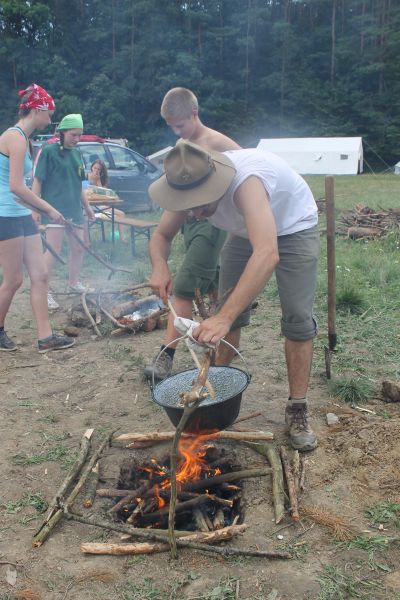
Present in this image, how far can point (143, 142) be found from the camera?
129 ft

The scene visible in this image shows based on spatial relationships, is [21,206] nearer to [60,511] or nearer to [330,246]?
[330,246]

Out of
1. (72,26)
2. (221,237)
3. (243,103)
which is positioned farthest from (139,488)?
(72,26)

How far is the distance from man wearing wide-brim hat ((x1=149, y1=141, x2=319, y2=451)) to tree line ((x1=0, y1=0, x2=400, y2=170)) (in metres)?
36.4

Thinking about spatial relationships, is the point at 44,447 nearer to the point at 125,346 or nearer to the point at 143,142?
the point at 125,346

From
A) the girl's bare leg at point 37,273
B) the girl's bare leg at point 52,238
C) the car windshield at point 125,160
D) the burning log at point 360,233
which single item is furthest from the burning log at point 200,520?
the car windshield at point 125,160

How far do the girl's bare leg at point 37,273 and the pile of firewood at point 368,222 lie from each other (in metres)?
6.43

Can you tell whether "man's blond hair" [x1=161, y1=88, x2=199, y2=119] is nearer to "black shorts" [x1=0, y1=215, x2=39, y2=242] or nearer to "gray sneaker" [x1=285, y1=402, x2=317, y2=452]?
"black shorts" [x1=0, y1=215, x2=39, y2=242]

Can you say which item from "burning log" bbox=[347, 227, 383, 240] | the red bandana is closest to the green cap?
the red bandana

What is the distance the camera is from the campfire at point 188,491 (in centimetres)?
285

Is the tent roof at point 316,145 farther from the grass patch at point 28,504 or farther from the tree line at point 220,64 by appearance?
the grass patch at point 28,504

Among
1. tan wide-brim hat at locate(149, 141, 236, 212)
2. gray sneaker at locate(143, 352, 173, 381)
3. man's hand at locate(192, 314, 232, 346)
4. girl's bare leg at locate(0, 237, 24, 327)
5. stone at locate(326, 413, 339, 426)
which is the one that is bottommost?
stone at locate(326, 413, 339, 426)

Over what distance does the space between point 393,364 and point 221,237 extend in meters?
1.69

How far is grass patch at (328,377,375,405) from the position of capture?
405 cm

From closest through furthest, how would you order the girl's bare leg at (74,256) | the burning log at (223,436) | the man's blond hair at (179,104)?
the burning log at (223,436)
the man's blond hair at (179,104)
the girl's bare leg at (74,256)
